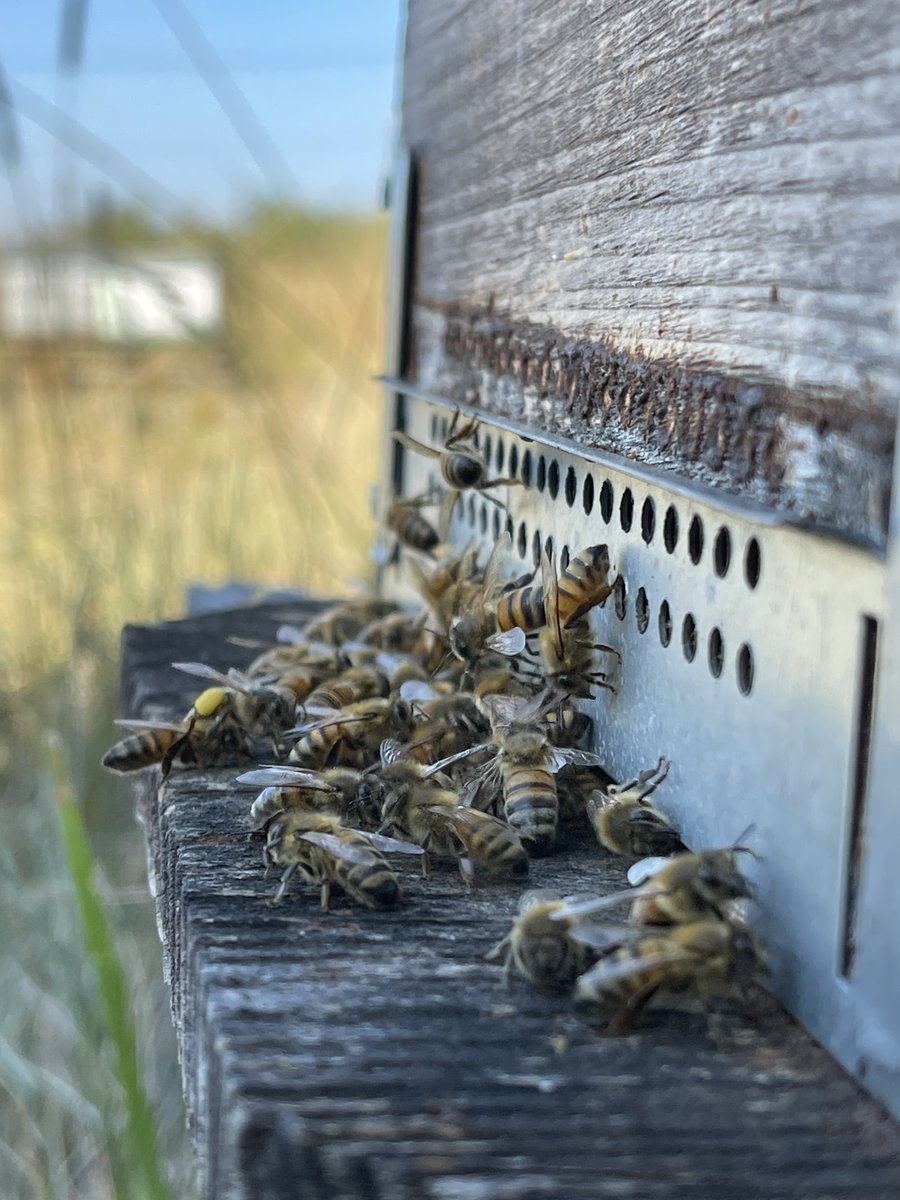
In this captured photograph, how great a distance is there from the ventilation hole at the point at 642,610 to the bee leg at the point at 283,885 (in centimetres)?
47

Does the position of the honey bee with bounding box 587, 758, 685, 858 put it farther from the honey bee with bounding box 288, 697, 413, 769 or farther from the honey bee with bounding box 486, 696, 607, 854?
the honey bee with bounding box 288, 697, 413, 769

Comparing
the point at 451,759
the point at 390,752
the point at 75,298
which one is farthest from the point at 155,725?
the point at 75,298

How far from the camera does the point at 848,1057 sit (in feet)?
3.64

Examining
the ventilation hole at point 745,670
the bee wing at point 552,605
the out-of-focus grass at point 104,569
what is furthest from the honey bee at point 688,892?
the out-of-focus grass at point 104,569

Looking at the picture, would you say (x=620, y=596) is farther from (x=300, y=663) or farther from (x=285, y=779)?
(x=300, y=663)

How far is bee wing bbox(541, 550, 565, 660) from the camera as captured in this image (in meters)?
1.70

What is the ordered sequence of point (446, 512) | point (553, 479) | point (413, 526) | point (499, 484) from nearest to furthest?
point (553, 479) < point (499, 484) < point (446, 512) < point (413, 526)

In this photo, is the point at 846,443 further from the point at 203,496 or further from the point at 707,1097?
the point at 203,496

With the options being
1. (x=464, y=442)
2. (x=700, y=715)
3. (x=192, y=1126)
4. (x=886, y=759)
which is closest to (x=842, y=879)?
(x=886, y=759)

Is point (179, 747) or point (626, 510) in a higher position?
point (626, 510)

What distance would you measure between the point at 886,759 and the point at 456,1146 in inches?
15.9

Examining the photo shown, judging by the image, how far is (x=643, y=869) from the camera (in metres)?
1.38

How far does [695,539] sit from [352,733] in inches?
22.0

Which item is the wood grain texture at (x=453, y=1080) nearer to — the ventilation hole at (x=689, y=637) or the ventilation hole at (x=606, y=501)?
the ventilation hole at (x=689, y=637)
